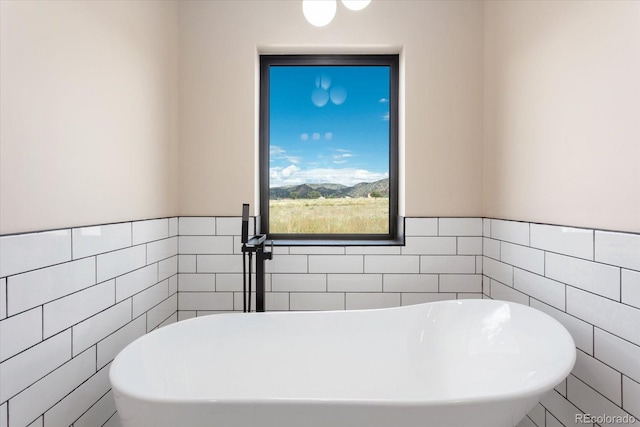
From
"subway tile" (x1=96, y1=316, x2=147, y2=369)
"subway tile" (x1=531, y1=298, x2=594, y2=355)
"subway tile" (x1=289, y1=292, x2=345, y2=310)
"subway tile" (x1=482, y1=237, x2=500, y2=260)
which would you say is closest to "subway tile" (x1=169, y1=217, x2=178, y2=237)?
"subway tile" (x1=96, y1=316, x2=147, y2=369)

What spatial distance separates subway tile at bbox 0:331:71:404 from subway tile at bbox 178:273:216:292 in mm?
930

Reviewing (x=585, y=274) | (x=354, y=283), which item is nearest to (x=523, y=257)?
(x=585, y=274)

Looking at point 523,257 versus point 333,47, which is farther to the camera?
point 333,47

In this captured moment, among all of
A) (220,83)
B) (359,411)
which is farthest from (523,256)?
(220,83)

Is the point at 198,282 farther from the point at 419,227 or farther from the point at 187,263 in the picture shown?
the point at 419,227

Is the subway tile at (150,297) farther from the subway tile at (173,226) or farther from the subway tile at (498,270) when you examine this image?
the subway tile at (498,270)

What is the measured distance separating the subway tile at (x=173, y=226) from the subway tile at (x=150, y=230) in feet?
0.12

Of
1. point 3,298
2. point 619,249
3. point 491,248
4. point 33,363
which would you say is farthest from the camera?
point 491,248

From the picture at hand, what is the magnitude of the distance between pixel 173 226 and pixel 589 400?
200 cm

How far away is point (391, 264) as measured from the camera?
2.21 m

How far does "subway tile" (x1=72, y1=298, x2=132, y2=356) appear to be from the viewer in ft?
4.38

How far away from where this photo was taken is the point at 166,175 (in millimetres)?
2084

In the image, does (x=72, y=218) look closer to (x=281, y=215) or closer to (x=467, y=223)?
(x=281, y=215)

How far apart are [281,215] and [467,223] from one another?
1.10m
